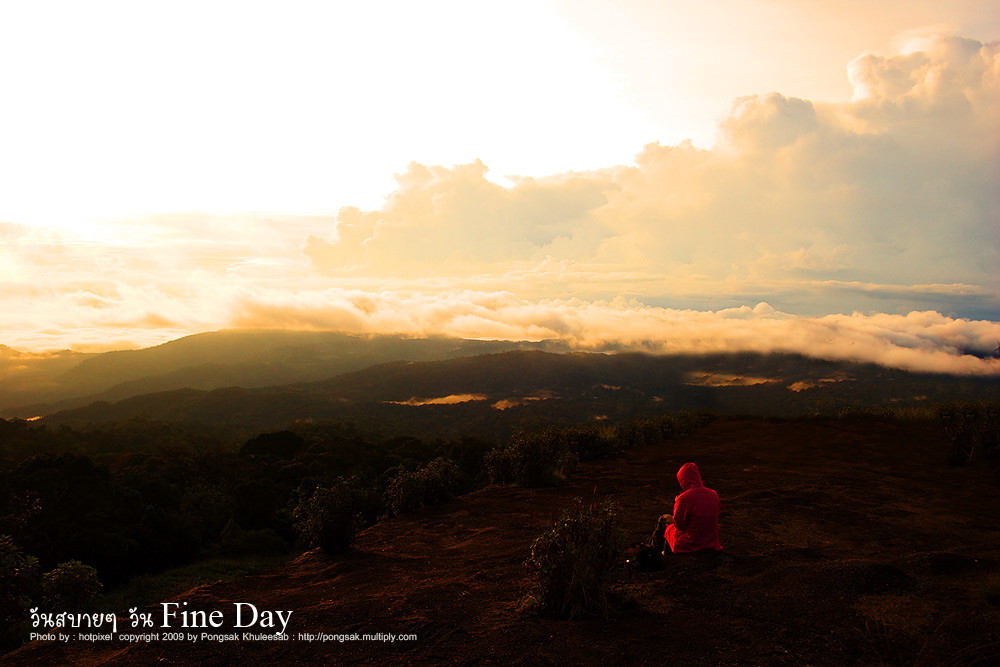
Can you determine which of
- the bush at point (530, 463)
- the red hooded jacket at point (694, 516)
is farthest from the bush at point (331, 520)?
the bush at point (530, 463)

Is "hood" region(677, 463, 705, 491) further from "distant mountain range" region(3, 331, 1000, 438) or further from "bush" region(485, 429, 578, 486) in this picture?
"distant mountain range" region(3, 331, 1000, 438)

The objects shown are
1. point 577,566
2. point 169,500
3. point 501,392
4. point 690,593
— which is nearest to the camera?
point 577,566

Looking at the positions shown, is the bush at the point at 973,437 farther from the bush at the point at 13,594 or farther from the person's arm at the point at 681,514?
the bush at the point at 13,594

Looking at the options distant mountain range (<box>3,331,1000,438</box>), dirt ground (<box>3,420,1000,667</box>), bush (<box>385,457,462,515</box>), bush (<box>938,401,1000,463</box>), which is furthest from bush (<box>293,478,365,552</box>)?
distant mountain range (<box>3,331,1000,438</box>)

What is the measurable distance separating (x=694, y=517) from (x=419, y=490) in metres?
7.09

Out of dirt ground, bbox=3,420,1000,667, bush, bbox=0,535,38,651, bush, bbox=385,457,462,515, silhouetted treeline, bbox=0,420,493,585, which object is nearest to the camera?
dirt ground, bbox=3,420,1000,667

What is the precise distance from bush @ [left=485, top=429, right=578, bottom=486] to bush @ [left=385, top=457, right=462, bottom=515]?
174 centimetres

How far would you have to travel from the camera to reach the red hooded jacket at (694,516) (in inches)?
288

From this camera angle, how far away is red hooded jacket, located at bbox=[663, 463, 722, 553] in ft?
24.0

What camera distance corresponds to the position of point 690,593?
20.6 ft

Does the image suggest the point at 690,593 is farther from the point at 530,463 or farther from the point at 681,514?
the point at 530,463

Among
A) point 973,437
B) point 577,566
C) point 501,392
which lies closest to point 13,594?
point 577,566

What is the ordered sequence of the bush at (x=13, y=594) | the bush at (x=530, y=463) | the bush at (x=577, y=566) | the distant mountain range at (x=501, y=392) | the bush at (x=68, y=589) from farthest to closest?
the distant mountain range at (x=501, y=392) < the bush at (x=530, y=463) < the bush at (x=68, y=589) < the bush at (x=13, y=594) < the bush at (x=577, y=566)

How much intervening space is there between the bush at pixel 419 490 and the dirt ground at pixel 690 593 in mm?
799
